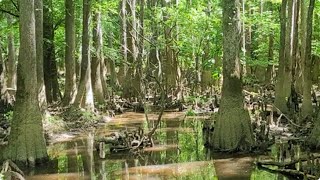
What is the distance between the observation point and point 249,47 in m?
33.4

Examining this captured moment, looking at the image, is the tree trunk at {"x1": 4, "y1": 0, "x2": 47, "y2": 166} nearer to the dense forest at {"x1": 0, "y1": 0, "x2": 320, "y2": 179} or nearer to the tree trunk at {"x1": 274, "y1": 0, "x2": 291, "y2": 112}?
the dense forest at {"x1": 0, "y1": 0, "x2": 320, "y2": 179}

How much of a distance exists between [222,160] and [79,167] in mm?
3320

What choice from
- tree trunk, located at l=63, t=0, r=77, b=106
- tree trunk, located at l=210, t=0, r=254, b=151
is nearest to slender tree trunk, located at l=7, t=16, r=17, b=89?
tree trunk, located at l=63, t=0, r=77, b=106

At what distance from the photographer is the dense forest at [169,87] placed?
38.8 feet

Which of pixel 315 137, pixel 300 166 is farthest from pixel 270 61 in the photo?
pixel 300 166

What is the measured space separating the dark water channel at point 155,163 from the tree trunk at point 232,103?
23.5 inches

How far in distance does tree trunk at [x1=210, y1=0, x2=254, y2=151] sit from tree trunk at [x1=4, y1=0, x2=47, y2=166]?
451cm

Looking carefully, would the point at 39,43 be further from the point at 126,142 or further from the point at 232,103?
the point at 232,103

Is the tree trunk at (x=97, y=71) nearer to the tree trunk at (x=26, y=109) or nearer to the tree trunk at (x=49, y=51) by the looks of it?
the tree trunk at (x=49, y=51)

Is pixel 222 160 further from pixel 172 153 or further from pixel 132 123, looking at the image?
pixel 132 123

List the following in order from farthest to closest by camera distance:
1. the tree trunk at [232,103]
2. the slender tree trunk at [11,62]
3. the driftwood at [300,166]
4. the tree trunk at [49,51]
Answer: the slender tree trunk at [11,62], the tree trunk at [49,51], the tree trunk at [232,103], the driftwood at [300,166]

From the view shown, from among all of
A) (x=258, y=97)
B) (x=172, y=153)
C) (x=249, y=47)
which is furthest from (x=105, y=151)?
(x=249, y=47)

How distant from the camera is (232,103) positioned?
41.9ft

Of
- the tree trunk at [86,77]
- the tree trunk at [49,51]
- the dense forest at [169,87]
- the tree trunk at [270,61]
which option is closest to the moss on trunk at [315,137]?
the dense forest at [169,87]
